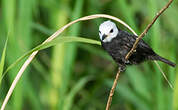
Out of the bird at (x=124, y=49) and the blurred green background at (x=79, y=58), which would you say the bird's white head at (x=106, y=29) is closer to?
the bird at (x=124, y=49)

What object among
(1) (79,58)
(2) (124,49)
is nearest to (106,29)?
(2) (124,49)

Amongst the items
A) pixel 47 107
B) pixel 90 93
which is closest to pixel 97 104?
pixel 90 93

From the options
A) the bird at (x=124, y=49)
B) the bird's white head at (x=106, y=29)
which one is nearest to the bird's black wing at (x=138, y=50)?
the bird at (x=124, y=49)

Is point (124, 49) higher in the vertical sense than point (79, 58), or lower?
lower

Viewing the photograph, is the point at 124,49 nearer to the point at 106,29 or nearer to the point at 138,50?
the point at 138,50

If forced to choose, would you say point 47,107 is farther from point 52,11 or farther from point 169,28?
point 169,28

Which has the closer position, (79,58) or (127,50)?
(127,50)
